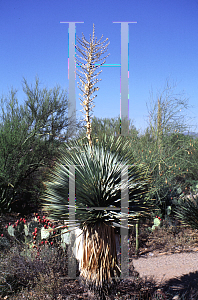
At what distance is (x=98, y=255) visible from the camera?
2.79m

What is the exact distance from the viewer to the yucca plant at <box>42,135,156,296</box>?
264 centimetres

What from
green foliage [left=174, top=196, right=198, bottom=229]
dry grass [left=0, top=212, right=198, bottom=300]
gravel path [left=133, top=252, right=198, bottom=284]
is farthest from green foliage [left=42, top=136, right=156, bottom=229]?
green foliage [left=174, top=196, right=198, bottom=229]

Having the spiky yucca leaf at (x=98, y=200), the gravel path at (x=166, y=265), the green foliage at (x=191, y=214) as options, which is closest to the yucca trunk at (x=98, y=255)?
the spiky yucca leaf at (x=98, y=200)

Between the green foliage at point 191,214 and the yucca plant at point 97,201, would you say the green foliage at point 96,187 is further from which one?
the green foliage at point 191,214

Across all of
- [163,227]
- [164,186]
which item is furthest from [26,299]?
[164,186]

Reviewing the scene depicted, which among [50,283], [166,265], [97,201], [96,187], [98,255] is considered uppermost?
[96,187]

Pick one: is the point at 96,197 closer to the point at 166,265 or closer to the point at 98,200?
the point at 98,200

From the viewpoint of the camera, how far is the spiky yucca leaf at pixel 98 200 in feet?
8.66

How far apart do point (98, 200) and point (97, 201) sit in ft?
0.08

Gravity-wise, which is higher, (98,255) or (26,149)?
(26,149)

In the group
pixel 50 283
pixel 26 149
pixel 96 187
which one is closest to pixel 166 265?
pixel 50 283

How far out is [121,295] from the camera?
3.25 metres

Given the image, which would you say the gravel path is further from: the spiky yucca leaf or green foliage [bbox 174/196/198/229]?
the spiky yucca leaf

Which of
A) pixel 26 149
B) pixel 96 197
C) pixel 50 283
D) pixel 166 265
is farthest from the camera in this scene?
pixel 26 149
